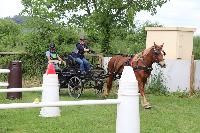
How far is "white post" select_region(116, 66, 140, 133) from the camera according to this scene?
4.60 m

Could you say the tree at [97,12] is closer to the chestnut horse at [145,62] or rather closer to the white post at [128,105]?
the chestnut horse at [145,62]

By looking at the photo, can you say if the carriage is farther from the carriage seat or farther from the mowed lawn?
the mowed lawn

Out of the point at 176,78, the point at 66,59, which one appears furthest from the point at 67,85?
the point at 176,78

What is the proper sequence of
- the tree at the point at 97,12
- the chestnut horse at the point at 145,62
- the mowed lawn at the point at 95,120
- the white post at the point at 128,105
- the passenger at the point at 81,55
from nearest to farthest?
the white post at the point at 128,105 → the mowed lawn at the point at 95,120 → the chestnut horse at the point at 145,62 → the passenger at the point at 81,55 → the tree at the point at 97,12

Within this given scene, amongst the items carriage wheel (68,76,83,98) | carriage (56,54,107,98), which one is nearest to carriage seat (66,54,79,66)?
carriage (56,54,107,98)

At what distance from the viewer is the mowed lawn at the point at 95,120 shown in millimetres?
9227

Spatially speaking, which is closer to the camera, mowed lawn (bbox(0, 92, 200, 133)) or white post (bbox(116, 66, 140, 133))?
white post (bbox(116, 66, 140, 133))

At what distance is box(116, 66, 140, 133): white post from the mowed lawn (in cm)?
429

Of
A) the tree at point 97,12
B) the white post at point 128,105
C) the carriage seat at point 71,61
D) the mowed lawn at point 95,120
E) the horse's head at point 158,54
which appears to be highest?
the tree at point 97,12

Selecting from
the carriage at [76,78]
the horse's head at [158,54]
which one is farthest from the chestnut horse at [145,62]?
the carriage at [76,78]

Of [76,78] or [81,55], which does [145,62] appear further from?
[76,78]

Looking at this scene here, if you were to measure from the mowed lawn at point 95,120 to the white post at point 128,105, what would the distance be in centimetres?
429

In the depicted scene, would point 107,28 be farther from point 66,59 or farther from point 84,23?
point 66,59

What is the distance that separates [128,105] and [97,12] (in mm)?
16331
